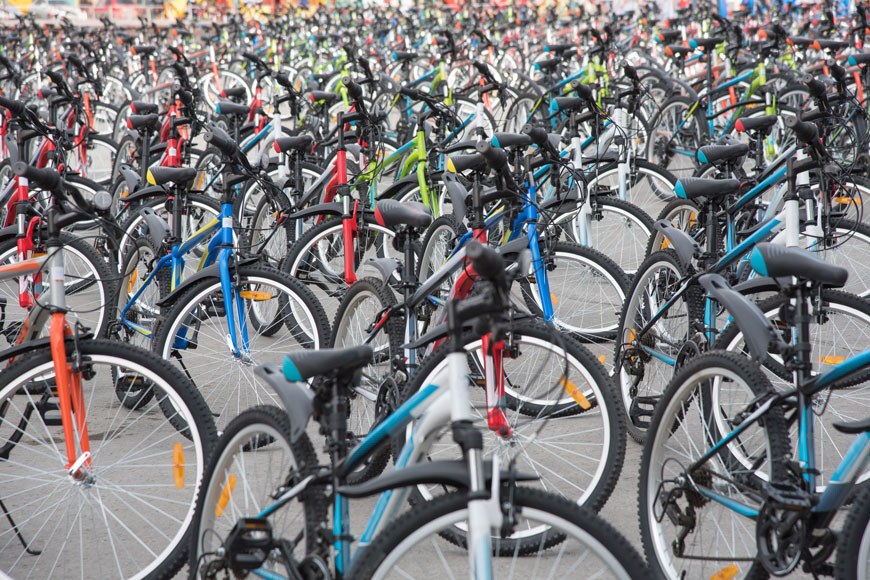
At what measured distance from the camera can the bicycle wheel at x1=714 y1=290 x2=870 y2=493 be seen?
3.30 m

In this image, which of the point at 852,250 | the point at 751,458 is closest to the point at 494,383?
the point at 751,458

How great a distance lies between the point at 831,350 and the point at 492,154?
1598mm

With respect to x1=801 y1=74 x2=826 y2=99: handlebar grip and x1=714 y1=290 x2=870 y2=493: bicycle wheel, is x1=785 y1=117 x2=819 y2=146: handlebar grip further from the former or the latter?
x1=714 y1=290 x2=870 y2=493: bicycle wheel

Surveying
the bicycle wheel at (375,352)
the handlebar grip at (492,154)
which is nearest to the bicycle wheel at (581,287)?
the handlebar grip at (492,154)

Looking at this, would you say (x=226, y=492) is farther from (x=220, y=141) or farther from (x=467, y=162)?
(x=220, y=141)

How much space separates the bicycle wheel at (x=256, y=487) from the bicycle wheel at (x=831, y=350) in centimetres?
135

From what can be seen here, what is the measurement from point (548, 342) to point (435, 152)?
3662 mm

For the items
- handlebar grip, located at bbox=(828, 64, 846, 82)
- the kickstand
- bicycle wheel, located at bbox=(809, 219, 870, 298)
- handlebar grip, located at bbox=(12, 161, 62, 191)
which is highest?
handlebar grip, located at bbox=(828, 64, 846, 82)

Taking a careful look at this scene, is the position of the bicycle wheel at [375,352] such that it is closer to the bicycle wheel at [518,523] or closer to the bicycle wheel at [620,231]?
the bicycle wheel at [518,523]

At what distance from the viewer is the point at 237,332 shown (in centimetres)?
429

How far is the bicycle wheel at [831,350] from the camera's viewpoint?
3.30 meters

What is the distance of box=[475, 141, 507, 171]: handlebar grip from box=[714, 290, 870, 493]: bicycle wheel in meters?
1.15

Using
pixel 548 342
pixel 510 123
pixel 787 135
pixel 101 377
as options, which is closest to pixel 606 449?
pixel 548 342

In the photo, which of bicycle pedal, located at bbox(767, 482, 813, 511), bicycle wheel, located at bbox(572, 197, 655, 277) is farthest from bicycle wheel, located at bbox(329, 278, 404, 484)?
bicycle wheel, located at bbox(572, 197, 655, 277)
